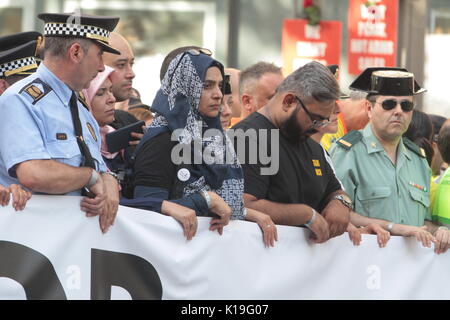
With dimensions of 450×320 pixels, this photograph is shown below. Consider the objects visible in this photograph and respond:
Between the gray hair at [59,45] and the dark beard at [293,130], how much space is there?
4.38ft

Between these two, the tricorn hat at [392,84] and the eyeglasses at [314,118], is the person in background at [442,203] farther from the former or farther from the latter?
the eyeglasses at [314,118]

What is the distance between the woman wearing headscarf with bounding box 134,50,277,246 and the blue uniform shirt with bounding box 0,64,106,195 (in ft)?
0.96

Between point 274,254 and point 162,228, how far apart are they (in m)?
0.77

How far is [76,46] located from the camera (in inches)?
185

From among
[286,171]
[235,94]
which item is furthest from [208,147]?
[235,94]

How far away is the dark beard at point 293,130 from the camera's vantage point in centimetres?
557

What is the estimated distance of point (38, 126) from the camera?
14.4 ft

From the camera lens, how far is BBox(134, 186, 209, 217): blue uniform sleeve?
4.82m

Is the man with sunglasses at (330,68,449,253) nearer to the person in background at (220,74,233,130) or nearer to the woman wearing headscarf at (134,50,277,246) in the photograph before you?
the person in background at (220,74,233,130)

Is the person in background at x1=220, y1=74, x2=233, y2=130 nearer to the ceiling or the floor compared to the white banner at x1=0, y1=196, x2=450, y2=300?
nearer to the ceiling

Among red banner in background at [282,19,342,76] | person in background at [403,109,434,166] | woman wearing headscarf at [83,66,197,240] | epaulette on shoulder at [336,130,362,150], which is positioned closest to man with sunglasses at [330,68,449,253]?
epaulette on shoulder at [336,130,362,150]

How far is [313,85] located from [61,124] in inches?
64.8

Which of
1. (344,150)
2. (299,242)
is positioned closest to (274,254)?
(299,242)

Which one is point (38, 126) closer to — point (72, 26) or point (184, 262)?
point (72, 26)
